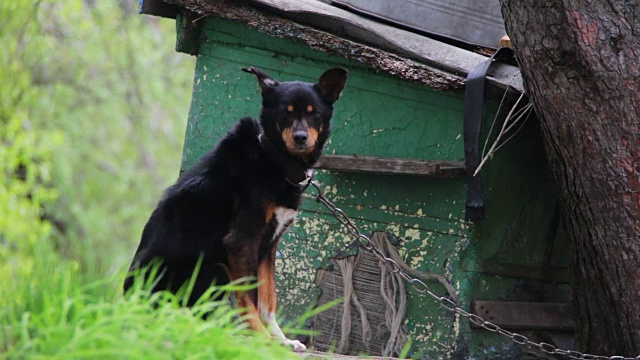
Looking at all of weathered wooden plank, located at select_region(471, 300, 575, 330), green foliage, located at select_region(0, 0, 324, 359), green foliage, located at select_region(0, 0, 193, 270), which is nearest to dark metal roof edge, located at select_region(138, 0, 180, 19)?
green foliage, located at select_region(0, 0, 324, 359)

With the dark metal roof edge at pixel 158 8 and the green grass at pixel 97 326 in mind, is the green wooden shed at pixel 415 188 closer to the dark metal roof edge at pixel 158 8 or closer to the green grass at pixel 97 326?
the dark metal roof edge at pixel 158 8

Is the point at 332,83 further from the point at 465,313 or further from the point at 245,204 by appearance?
the point at 465,313

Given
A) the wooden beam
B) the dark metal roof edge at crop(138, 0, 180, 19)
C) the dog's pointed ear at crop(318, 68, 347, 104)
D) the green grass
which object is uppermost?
the dark metal roof edge at crop(138, 0, 180, 19)

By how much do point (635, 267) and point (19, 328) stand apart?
3026 millimetres

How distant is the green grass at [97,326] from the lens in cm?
296

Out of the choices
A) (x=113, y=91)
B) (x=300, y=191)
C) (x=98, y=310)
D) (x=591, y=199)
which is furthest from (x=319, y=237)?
(x=113, y=91)

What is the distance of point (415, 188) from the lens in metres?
5.77

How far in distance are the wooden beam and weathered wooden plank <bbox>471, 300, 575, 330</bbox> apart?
805mm

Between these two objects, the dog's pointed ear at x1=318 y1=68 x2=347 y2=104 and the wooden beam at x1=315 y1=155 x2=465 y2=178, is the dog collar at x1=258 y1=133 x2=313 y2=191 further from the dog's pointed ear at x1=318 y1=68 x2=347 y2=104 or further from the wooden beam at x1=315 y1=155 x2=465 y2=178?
the wooden beam at x1=315 y1=155 x2=465 y2=178

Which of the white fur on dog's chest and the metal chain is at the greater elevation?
the white fur on dog's chest

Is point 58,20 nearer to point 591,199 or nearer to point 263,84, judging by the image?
point 263,84

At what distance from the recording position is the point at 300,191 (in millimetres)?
4980

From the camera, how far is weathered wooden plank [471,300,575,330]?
5570 mm

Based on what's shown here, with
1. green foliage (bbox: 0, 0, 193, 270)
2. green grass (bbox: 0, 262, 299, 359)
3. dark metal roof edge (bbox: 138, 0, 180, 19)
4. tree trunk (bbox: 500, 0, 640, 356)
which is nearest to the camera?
green grass (bbox: 0, 262, 299, 359)
